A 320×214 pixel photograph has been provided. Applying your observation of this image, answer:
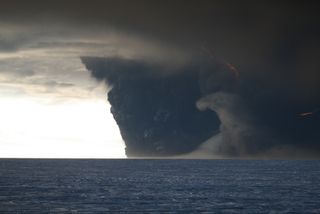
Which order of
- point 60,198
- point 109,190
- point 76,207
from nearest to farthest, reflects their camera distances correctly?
point 76,207 → point 60,198 → point 109,190

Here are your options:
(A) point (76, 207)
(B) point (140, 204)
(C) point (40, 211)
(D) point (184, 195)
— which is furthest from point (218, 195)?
(C) point (40, 211)

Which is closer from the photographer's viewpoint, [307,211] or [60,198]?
[307,211]

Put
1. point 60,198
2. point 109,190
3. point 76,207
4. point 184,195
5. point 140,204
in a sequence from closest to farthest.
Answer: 1. point 76,207
2. point 140,204
3. point 60,198
4. point 184,195
5. point 109,190

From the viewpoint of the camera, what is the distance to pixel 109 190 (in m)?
129

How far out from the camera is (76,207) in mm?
92375

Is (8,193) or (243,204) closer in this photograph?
(243,204)

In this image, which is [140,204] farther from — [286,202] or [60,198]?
[286,202]

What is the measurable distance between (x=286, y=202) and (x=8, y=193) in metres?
51.7

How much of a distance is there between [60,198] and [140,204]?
57.8ft

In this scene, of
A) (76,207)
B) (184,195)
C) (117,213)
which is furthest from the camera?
(184,195)

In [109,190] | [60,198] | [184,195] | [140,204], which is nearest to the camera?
[140,204]

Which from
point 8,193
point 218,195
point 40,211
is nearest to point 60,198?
point 8,193

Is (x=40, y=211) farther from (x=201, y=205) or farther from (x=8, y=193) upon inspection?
(x=8, y=193)

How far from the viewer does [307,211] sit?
90438mm
